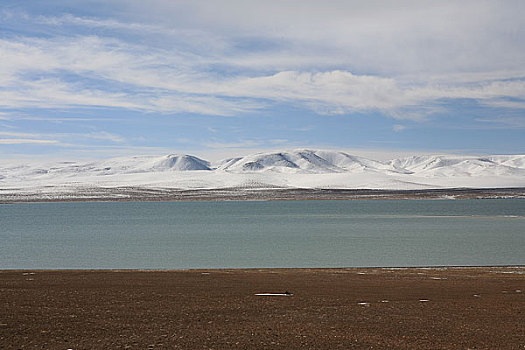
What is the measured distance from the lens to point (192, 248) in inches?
1217

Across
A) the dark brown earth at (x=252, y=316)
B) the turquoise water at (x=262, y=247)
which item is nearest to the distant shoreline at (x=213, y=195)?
the turquoise water at (x=262, y=247)

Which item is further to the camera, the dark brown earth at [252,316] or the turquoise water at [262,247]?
the turquoise water at [262,247]

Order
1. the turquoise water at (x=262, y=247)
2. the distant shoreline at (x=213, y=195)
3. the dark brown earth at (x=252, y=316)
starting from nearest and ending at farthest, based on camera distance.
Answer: the dark brown earth at (x=252, y=316)
the turquoise water at (x=262, y=247)
the distant shoreline at (x=213, y=195)

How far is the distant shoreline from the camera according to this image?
11350 cm

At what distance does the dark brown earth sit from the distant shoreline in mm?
101602

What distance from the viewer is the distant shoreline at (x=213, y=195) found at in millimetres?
113500

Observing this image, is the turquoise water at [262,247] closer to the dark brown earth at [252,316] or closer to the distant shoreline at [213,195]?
the dark brown earth at [252,316]

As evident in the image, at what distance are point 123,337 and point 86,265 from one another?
736 inches

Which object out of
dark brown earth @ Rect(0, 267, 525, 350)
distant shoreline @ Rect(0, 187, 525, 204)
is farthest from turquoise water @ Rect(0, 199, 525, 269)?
distant shoreline @ Rect(0, 187, 525, 204)

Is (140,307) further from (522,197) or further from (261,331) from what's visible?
(522,197)

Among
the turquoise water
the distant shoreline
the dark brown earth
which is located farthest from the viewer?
the distant shoreline

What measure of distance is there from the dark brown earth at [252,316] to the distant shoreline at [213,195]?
333 feet

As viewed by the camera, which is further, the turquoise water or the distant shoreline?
the distant shoreline

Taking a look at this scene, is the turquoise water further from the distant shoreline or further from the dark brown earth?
the distant shoreline
